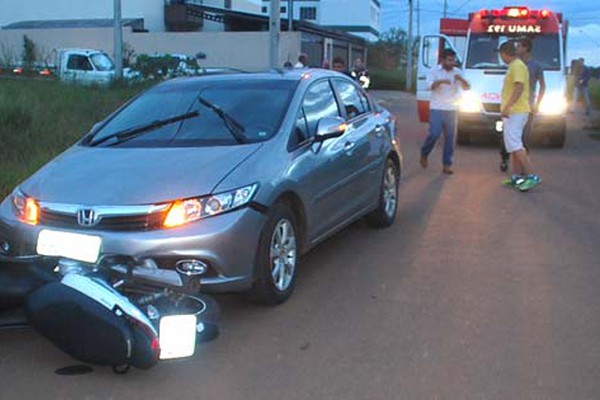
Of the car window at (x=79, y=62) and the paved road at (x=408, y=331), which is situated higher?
the car window at (x=79, y=62)

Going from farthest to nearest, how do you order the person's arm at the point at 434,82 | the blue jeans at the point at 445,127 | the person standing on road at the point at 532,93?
the blue jeans at the point at 445,127 < the person's arm at the point at 434,82 < the person standing on road at the point at 532,93

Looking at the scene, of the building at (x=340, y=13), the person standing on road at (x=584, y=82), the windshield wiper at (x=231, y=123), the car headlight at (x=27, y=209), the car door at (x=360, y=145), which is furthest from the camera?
the building at (x=340, y=13)

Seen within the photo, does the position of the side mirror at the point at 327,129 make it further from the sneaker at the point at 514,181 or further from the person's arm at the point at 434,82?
the person's arm at the point at 434,82

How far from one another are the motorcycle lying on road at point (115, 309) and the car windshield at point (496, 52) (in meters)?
11.4

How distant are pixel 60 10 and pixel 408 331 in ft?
172

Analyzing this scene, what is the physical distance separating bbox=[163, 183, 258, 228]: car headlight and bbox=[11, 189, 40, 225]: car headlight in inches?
35.1

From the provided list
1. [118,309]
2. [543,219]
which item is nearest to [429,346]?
[118,309]

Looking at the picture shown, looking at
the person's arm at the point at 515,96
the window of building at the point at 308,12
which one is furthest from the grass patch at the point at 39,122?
the window of building at the point at 308,12

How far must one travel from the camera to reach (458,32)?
667 inches

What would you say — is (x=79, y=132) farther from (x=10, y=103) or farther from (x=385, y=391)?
(x=385, y=391)

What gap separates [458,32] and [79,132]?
927 centimetres

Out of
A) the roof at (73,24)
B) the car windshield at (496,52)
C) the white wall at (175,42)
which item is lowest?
the car windshield at (496,52)

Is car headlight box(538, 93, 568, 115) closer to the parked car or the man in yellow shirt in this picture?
the man in yellow shirt

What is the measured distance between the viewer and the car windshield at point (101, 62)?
2487 centimetres
